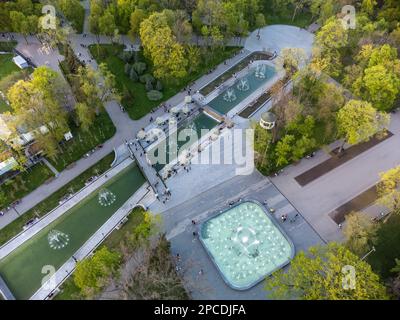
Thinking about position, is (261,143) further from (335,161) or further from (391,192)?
(391,192)

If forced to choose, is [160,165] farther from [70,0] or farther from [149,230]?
[70,0]

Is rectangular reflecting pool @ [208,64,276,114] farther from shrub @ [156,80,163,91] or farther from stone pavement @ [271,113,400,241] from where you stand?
stone pavement @ [271,113,400,241]

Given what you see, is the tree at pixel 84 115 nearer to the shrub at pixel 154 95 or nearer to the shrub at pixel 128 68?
the shrub at pixel 154 95

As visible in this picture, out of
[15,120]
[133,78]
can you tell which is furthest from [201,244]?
[133,78]

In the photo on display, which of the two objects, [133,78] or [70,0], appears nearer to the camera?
[133,78]

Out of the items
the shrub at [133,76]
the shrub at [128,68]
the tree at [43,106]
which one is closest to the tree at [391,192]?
the shrub at [133,76]

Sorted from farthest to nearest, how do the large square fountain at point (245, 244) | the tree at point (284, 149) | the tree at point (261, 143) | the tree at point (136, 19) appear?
the tree at point (136, 19) < the tree at point (284, 149) < the tree at point (261, 143) < the large square fountain at point (245, 244)
